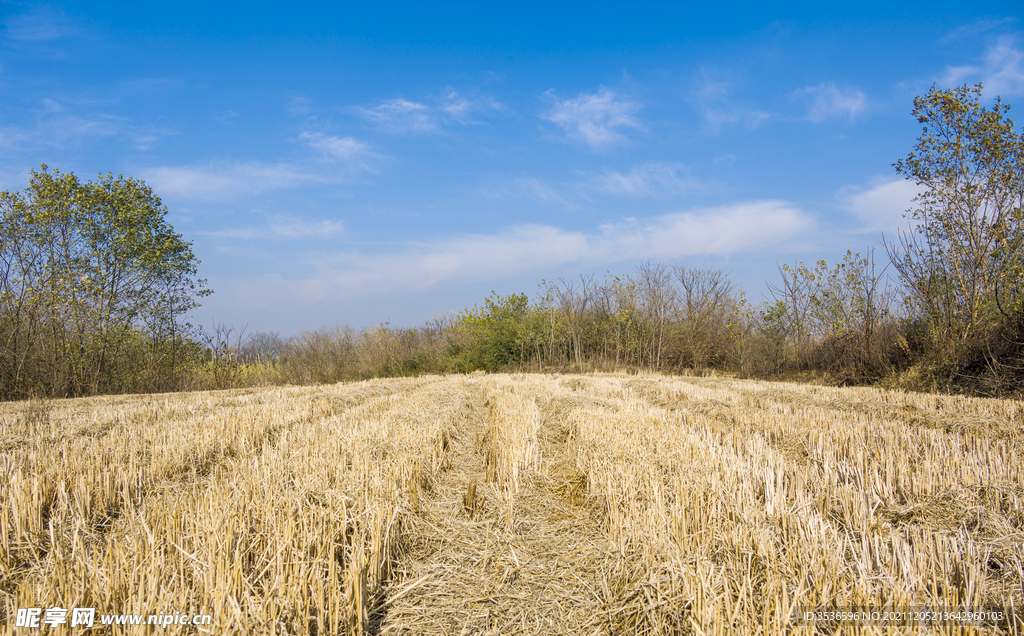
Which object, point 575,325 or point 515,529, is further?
point 575,325

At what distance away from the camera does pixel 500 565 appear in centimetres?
262

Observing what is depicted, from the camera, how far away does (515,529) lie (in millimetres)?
3123

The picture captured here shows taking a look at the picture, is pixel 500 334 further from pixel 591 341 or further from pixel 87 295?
pixel 87 295

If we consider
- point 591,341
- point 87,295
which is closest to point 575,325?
point 591,341

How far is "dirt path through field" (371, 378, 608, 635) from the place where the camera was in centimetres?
213

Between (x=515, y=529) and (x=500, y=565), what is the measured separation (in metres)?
0.52

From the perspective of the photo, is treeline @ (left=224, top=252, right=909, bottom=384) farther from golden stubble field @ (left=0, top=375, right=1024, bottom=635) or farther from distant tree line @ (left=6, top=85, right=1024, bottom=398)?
golden stubble field @ (left=0, top=375, right=1024, bottom=635)

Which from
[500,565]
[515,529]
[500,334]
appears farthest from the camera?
[500,334]

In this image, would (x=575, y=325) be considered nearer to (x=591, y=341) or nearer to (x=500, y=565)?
(x=591, y=341)

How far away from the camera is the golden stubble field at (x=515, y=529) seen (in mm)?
1884

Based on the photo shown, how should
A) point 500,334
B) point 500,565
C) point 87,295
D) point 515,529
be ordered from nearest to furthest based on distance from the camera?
point 500,565 → point 515,529 → point 87,295 → point 500,334

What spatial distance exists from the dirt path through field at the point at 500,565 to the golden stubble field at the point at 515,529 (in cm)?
2

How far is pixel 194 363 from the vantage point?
56.8 feet

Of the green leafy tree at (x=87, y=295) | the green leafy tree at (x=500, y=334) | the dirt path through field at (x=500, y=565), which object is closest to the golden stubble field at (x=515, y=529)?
the dirt path through field at (x=500, y=565)
